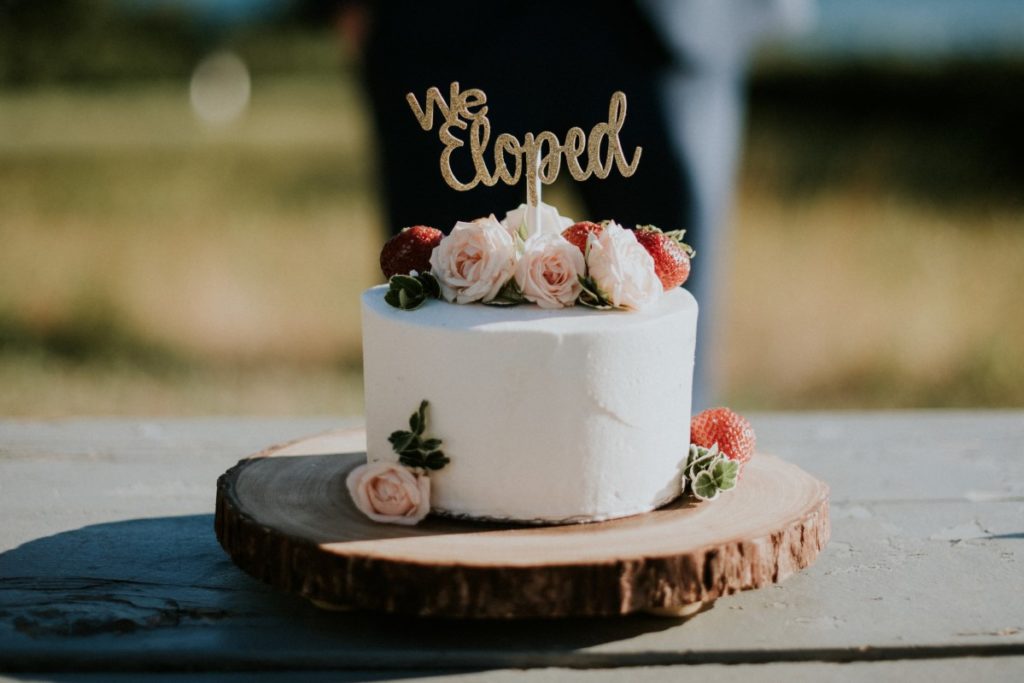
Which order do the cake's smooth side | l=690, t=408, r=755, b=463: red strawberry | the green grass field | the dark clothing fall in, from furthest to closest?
the green grass field < the dark clothing < l=690, t=408, r=755, b=463: red strawberry < the cake's smooth side

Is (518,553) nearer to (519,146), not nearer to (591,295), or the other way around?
(591,295)

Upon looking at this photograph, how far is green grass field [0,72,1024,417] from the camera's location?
17.7 ft

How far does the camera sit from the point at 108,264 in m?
6.88

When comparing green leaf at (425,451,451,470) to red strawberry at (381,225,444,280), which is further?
red strawberry at (381,225,444,280)

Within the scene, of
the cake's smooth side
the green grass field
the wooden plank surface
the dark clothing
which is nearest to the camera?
the wooden plank surface

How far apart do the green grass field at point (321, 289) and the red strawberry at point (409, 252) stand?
1945 millimetres

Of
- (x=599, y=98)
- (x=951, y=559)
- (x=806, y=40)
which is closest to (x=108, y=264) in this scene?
(x=599, y=98)

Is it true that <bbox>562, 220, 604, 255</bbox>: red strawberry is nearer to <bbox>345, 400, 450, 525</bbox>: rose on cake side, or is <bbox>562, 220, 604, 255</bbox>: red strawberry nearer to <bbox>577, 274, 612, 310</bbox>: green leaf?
<bbox>577, 274, 612, 310</bbox>: green leaf

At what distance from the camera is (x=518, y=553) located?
5.35ft

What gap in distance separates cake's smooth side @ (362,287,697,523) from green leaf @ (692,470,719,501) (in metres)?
0.06

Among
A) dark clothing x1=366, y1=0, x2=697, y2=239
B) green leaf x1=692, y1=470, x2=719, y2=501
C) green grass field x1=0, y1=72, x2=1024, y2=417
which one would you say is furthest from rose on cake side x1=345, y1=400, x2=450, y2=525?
green grass field x1=0, y1=72, x2=1024, y2=417

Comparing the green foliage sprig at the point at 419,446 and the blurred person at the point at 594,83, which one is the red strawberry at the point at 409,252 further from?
the blurred person at the point at 594,83

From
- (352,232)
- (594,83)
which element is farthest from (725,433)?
(352,232)

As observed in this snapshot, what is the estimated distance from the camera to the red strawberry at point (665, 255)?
1913 mm
